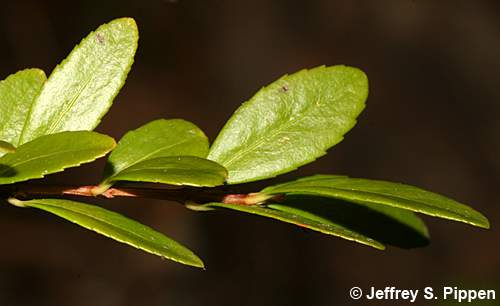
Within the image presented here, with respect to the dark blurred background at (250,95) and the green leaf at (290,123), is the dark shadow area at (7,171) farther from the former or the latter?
the dark blurred background at (250,95)

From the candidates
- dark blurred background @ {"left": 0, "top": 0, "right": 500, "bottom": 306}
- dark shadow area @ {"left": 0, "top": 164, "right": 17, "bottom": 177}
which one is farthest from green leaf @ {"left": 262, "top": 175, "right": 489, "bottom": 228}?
dark blurred background @ {"left": 0, "top": 0, "right": 500, "bottom": 306}

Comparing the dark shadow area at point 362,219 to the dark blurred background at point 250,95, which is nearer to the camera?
the dark shadow area at point 362,219

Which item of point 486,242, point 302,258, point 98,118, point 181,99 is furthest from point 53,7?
point 98,118

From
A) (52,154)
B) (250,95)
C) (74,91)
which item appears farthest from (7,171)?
(250,95)

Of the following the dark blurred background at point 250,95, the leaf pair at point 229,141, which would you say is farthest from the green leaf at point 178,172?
the dark blurred background at point 250,95

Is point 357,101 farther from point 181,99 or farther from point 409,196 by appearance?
point 181,99

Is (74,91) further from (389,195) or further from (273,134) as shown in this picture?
(389,195)
